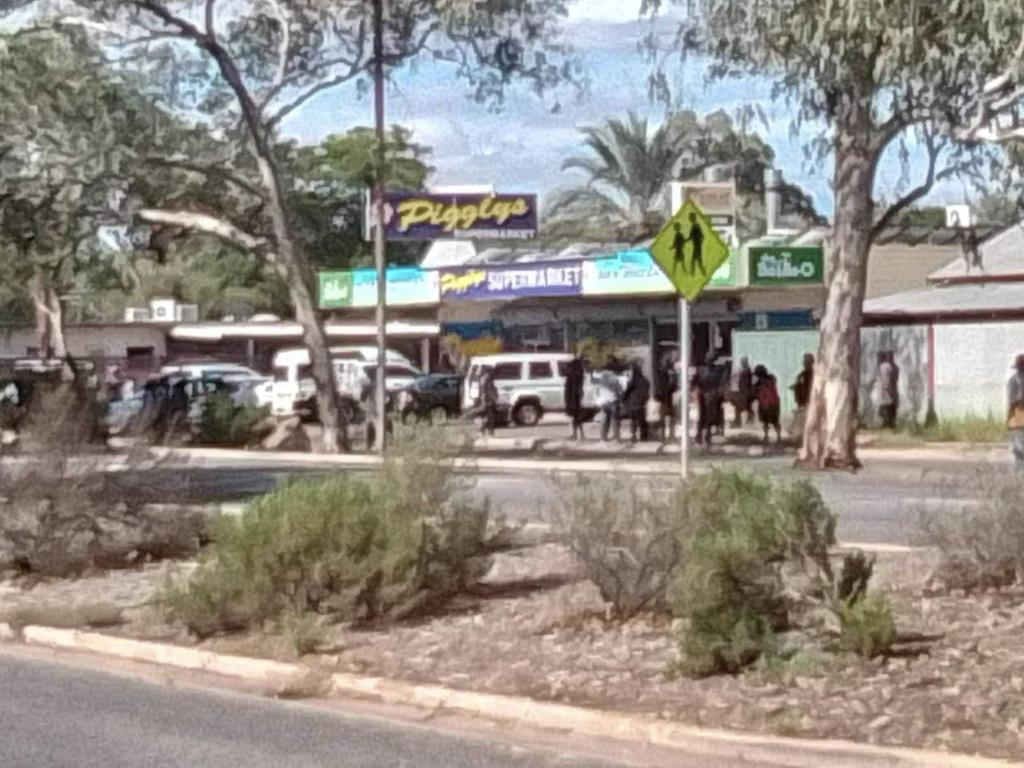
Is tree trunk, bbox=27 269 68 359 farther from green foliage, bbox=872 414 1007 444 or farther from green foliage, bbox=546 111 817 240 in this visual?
green foliage, bbox=872 414 1007 444

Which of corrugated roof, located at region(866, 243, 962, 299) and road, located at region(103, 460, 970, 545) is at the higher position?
corrugated roof, located at region(866, 243, 962, 299)

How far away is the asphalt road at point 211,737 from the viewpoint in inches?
425

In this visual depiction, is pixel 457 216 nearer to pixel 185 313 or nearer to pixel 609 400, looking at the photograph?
pixel 609 400

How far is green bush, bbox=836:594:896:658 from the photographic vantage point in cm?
1209

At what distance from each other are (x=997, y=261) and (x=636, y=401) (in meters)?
12.5

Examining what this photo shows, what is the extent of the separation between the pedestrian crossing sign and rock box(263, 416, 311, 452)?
953 inches

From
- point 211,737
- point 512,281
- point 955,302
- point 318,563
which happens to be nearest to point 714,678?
point 211,737

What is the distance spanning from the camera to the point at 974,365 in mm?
45438

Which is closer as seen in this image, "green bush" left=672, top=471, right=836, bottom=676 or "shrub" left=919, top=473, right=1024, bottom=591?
"green bush" left=672, top=471, right=836, bottom=676

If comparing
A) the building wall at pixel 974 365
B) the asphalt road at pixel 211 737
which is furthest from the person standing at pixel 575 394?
the asphalt road at pixel 211 737

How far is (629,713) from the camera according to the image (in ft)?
37.5

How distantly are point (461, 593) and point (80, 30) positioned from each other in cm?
2441

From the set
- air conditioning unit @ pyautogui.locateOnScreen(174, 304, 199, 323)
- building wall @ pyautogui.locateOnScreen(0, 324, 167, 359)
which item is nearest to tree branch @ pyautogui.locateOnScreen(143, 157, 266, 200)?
building wall @ pyautogui.locateOnScreen(0, 324, 167, 359)

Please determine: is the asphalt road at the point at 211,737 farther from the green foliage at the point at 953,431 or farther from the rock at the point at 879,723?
the green foliage at the point at 953,431
